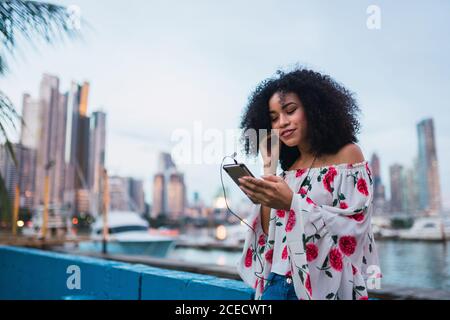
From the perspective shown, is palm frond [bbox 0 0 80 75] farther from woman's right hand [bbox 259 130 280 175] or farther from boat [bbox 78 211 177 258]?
boat [bbox 78 211 177 258]

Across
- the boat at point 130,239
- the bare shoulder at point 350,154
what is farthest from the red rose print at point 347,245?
the boat at point 130,239

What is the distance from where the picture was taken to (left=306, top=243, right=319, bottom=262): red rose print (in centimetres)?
132

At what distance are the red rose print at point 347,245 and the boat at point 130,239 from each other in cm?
2479

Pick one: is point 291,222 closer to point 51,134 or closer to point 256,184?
point 256,184

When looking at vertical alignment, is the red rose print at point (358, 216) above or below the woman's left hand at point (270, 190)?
below

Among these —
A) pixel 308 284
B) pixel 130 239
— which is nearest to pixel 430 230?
pixel 130 239

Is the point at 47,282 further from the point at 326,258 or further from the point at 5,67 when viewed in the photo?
the point at 326,258

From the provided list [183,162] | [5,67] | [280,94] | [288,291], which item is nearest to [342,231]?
[288,291]

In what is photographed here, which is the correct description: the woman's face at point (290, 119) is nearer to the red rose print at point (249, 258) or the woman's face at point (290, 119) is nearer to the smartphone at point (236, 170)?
the smartphone at point (236, 170)

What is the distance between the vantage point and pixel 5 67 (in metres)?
3.08

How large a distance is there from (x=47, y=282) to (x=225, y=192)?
4.04 meters

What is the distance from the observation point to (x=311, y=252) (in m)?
1.33

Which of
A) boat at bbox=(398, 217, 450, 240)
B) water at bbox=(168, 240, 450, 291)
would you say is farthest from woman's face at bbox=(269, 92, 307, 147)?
boat at bbox=(398, 217, 450, 240)

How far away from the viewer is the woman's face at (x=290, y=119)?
5.09 ft
